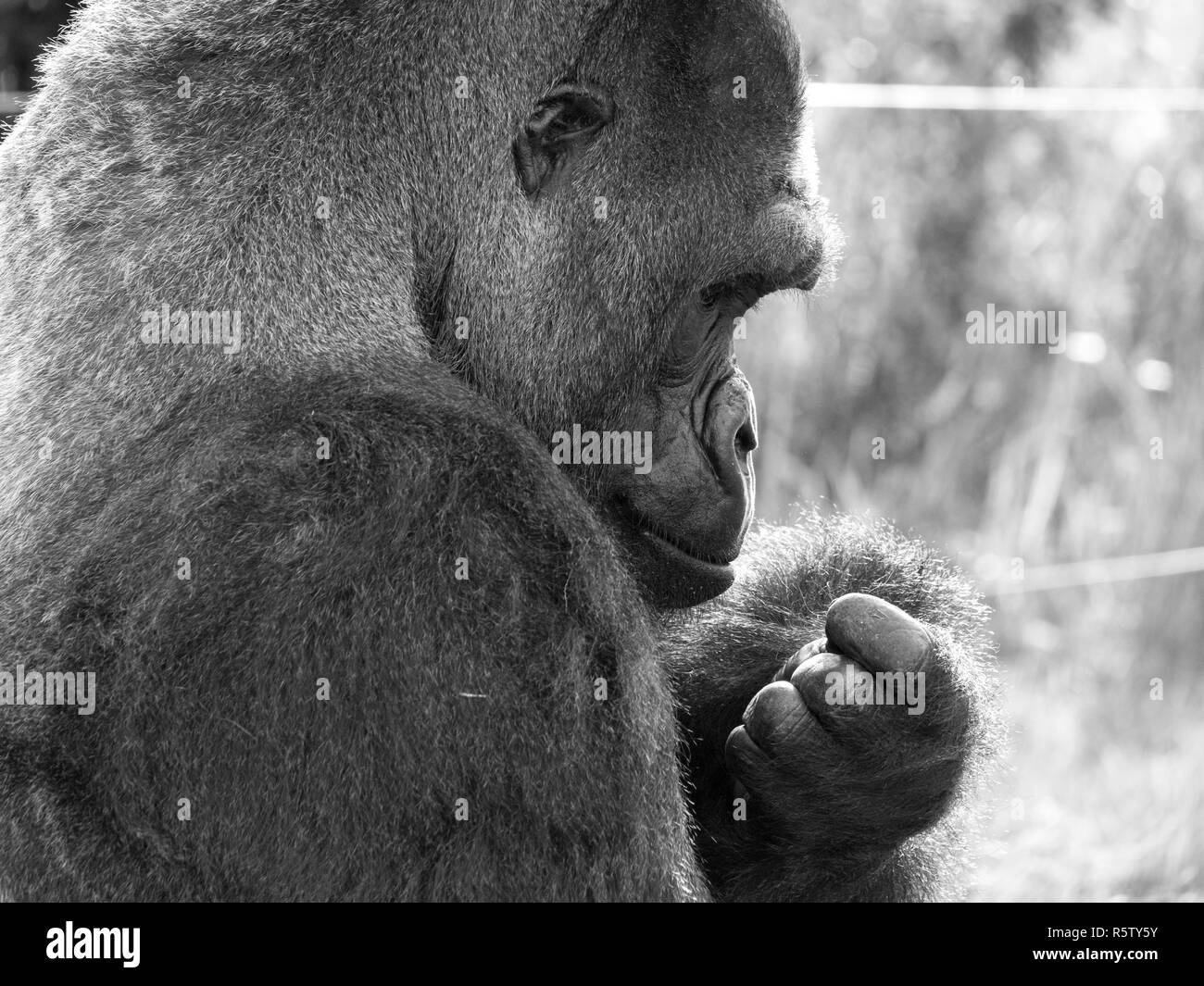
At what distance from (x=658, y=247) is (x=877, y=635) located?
3.08 feet

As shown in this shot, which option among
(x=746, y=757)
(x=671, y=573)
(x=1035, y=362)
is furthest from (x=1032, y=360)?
(x=746, y=757)

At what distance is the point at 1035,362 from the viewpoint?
830 centimetres

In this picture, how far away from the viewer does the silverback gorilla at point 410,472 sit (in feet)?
7.94

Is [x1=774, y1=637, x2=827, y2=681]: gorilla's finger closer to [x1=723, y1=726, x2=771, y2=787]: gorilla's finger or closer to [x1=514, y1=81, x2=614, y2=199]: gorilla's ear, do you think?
[x1=723, y1=726, x2=771, y2=787]: gorilla's finger

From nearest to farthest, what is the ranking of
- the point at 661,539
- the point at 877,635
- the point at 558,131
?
the point at 877,635, the point at 558,131, the point at 661,539

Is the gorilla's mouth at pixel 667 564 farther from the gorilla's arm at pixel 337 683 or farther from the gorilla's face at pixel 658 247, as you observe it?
the gorilla's arm at pixel 337 683

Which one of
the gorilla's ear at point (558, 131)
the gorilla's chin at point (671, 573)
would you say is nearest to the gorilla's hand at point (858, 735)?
the gorilla's chin at point (671, 573)

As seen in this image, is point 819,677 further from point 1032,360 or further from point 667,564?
point 1032,360

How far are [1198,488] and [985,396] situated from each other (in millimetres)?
1329

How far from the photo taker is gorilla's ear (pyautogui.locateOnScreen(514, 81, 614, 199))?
3.03 metres

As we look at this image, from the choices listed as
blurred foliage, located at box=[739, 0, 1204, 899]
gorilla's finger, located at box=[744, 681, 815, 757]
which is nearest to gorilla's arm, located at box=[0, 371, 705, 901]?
gorilla's finger, located at box=[744, 681, 815, 757]

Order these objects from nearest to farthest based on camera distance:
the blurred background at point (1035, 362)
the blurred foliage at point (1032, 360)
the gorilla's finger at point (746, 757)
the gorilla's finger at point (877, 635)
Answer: the gorilla's finger at point (877, 635), the gorilla's finger at point (746, 757), the blurred background at point (1035, 362), the blurred foliage at point (1032, 360)

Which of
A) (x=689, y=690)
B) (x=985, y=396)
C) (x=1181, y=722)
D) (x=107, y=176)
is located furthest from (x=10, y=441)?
(x=985, y=396)
